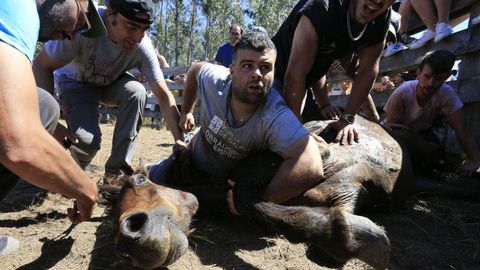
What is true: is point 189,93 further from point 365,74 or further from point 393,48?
point 393,48

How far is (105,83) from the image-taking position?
361 cm

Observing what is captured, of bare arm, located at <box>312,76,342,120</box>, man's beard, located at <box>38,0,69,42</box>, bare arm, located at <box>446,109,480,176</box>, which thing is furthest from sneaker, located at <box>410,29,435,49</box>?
man's beard, located at <box>38,0,69,42</box>

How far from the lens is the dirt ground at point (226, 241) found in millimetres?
2125

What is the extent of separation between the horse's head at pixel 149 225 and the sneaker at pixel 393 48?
4.11 metres

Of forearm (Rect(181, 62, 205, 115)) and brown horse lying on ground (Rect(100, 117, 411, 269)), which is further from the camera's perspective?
forearm (Rect(181, 62, 205, 115))

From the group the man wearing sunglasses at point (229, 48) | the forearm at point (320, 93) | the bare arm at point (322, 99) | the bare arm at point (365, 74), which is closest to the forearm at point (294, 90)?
the bare arm at point (365, 74)

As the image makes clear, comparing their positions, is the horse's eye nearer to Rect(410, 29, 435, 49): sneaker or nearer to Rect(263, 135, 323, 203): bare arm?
Rect(263, 135, 323, 203): bare arm

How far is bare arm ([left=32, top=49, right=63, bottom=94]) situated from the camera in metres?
3.21

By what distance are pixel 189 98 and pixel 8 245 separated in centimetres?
184

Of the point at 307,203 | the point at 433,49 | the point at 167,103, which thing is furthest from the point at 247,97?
the point at 433,49

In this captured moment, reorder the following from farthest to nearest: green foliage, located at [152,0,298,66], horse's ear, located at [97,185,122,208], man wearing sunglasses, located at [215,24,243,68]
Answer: green foliage, located at [152,0,298,66] → man wearing sunglasses, located at [215,24,243,68] → horse's ear, located at [97,185,122,208]

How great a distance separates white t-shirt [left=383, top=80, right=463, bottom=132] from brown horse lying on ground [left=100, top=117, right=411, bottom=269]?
86cm

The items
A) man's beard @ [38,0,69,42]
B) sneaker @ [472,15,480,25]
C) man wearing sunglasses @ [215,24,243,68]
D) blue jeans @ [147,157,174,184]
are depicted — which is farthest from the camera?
man wearing sunglasses @ [215,24,243,68]

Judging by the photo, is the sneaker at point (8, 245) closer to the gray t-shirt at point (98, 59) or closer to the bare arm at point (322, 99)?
the gray t-shirt at point (98, 59)
